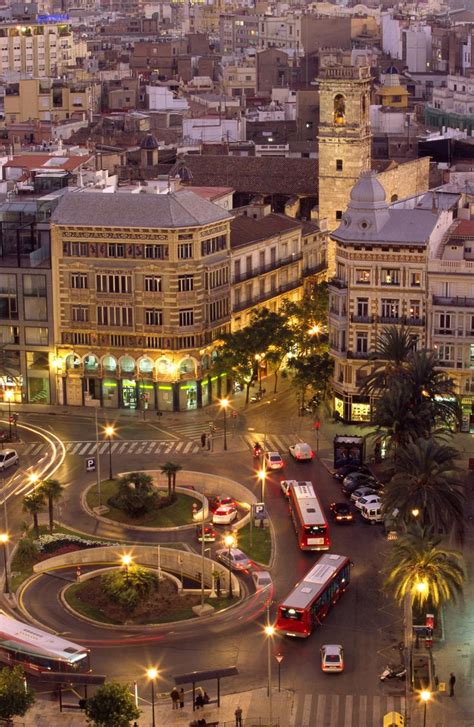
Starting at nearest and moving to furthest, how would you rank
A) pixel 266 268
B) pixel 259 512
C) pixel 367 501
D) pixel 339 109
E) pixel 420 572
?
1. pixel 420 572
2. pixel 259 512
3. pixel 367 501
4. pixel 266 268
5. pixel 339 109

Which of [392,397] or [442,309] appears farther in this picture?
[442,309]

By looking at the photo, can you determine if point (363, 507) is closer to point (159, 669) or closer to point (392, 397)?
point (392, 397)

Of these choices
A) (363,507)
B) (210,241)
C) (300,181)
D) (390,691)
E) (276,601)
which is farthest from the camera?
(300,181)

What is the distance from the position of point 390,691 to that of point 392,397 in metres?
31.7

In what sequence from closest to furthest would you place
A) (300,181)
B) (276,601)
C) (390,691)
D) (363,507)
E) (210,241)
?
(390,691), (276,601), (363,507), (210,241), (300,181)

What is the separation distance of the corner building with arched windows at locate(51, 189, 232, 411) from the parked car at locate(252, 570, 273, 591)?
135ft

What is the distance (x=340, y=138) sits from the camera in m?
188

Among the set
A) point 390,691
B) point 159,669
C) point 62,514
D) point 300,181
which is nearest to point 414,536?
point 390,691

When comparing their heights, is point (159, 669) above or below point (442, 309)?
below

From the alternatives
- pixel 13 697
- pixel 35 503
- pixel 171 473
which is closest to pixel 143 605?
pixel 35 503

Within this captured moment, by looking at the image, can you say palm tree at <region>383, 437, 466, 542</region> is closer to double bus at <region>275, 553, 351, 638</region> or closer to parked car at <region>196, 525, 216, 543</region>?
double bus at <region>275, 553, 351, 638</region>

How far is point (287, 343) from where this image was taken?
505 feet

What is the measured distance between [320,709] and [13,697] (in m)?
16.2

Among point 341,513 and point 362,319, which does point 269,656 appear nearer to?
point 341,513
